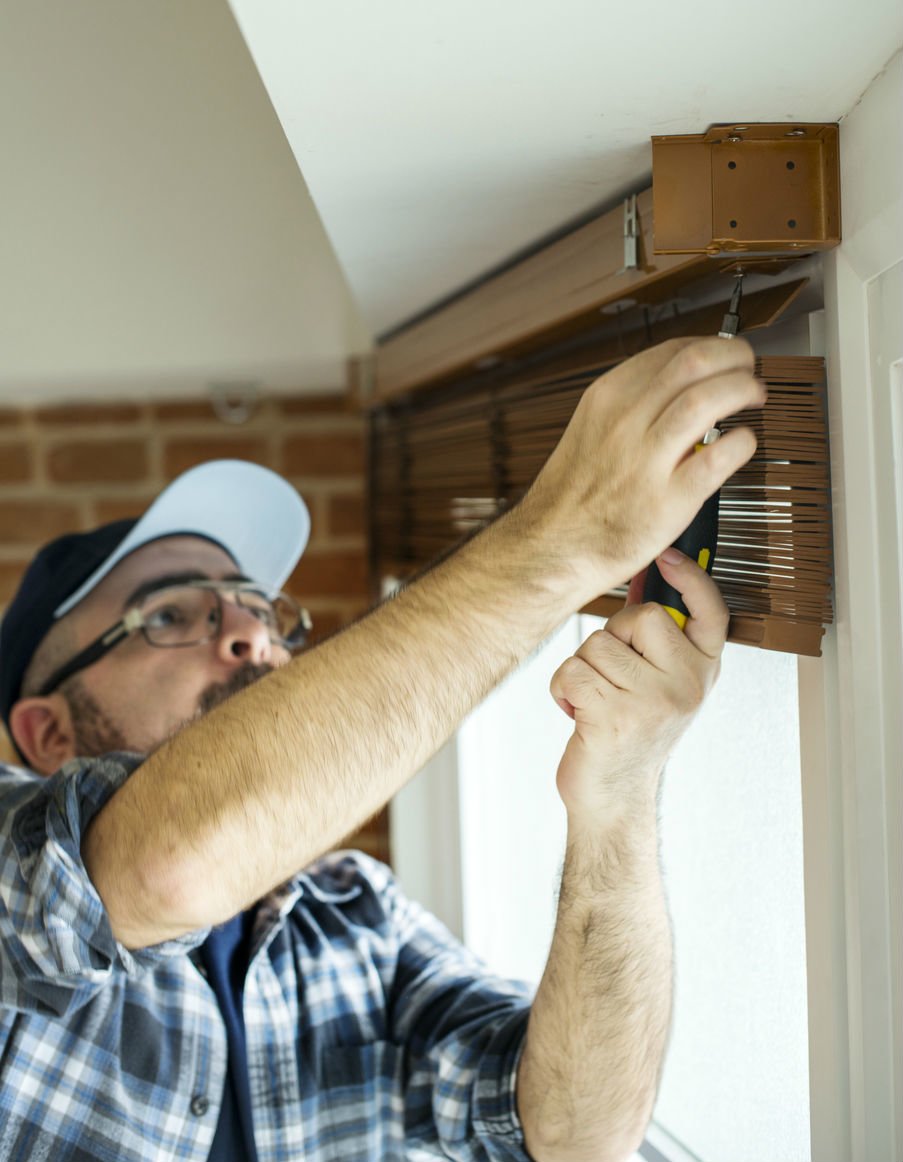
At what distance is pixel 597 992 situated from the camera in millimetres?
1022

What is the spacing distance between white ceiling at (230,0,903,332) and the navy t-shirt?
0.81 m

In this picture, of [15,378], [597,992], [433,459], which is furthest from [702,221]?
[15,378]

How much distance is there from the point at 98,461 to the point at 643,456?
154 cm

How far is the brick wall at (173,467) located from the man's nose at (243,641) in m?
0.48

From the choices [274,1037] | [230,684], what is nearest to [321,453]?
[230,684]

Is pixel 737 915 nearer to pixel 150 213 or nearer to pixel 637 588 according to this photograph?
pixel 637 588

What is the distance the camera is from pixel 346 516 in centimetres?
196

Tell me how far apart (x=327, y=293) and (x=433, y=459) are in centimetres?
31

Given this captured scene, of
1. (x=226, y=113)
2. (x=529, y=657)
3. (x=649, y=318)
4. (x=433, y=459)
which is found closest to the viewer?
(x=529, y=657)

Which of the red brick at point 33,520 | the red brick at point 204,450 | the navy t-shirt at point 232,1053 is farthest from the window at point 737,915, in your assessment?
the red brick at point 33,520

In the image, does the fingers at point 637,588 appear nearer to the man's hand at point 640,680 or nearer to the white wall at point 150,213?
the man's hand at point 640,680

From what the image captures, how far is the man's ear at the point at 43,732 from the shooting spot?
1.48 metres

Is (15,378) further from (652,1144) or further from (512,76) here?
(652,1144)

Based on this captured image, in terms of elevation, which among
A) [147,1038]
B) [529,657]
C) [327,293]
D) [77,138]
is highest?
[77,138]
